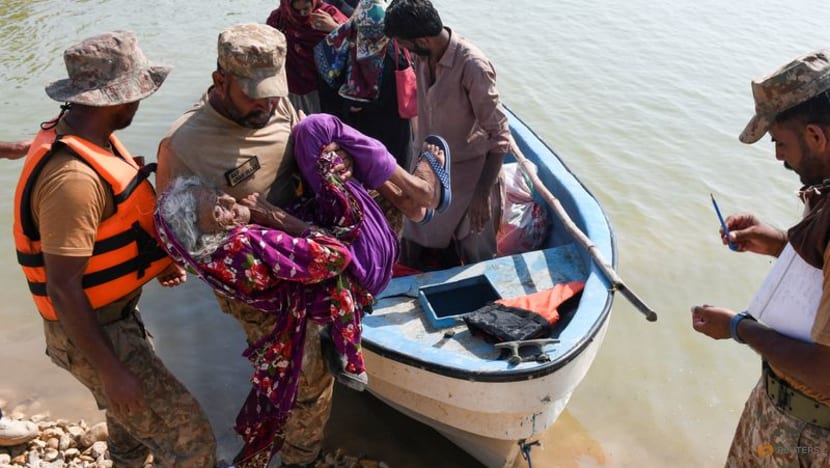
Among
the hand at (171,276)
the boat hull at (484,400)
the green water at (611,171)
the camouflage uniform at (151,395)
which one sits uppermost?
the hand at (171,276)

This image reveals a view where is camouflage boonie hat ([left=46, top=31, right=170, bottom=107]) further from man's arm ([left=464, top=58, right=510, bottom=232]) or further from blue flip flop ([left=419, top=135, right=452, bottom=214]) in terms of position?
man's arm ([left=464, top=58, right=510, bottom=232])

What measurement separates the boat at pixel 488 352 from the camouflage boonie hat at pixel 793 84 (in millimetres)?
1442

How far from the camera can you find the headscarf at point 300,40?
15.2 ft

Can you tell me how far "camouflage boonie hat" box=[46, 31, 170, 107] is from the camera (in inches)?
92.6

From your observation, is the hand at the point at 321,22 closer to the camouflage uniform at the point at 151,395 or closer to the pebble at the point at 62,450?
the camouflage uniform at the point at 151,395

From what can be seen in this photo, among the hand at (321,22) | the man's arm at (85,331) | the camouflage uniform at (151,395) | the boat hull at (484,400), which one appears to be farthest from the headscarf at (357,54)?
the man's arm at (85,331)

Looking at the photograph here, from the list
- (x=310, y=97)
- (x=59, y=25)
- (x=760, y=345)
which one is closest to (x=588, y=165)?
(x=310, y=97)

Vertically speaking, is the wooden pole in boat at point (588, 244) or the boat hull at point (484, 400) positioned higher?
the wooden pole in boat at point (588, 244)

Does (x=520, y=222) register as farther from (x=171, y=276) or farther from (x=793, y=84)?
(x=793, y=84)

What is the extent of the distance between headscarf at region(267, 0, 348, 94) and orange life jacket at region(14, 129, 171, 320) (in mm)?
2290

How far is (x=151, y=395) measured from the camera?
2619 millimetres

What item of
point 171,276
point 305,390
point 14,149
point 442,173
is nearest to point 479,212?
point 442,173

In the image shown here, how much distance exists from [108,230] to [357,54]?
2181mm

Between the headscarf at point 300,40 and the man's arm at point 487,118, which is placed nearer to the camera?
the man's arm at point 487,118
